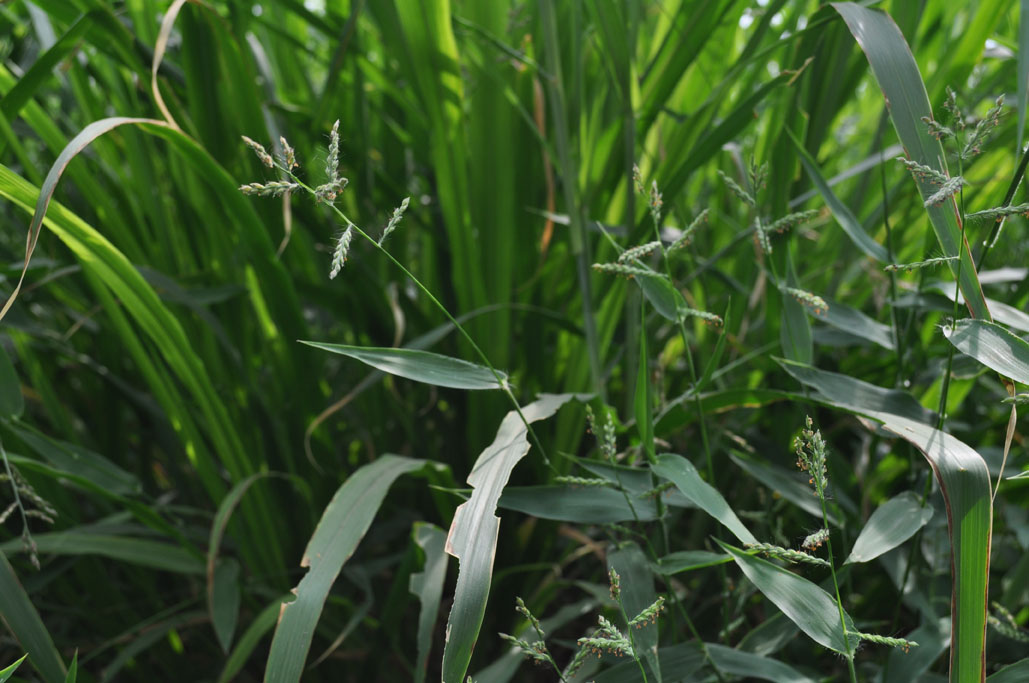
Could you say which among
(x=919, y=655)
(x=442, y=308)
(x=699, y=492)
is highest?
(x=442, y=308)

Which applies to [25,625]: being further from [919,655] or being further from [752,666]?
[919,655]

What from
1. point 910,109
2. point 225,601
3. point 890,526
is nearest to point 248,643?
point 225,601

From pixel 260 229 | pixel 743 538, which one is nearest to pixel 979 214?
pixel 743 538

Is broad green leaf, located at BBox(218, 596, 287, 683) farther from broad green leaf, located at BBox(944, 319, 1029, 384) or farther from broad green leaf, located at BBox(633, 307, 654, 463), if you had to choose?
broad green leaf, located at BBox(944, 319, 1029, 384)

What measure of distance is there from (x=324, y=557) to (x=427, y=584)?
0.11 meters

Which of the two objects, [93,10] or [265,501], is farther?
[265,501]

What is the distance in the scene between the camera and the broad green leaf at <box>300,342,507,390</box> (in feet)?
1.62

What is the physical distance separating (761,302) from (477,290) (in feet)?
1.27

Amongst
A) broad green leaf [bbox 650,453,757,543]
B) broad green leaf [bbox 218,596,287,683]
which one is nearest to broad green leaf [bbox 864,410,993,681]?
broad green leaf [bbox 650,453,757,543]

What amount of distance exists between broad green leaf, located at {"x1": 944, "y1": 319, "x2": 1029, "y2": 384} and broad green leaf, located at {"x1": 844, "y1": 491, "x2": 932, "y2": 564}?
0.38 feet

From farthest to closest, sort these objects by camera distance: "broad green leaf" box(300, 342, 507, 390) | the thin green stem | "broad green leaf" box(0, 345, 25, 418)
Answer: "broad green leaf" box(0, 345, 25, 418) → "broad green leaf" box(300, 342, 507, 390) → the thin green stem

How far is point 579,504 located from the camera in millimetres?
548

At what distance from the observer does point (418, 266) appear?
1066 millimetres

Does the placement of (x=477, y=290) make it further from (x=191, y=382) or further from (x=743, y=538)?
(x=743, y=538)
